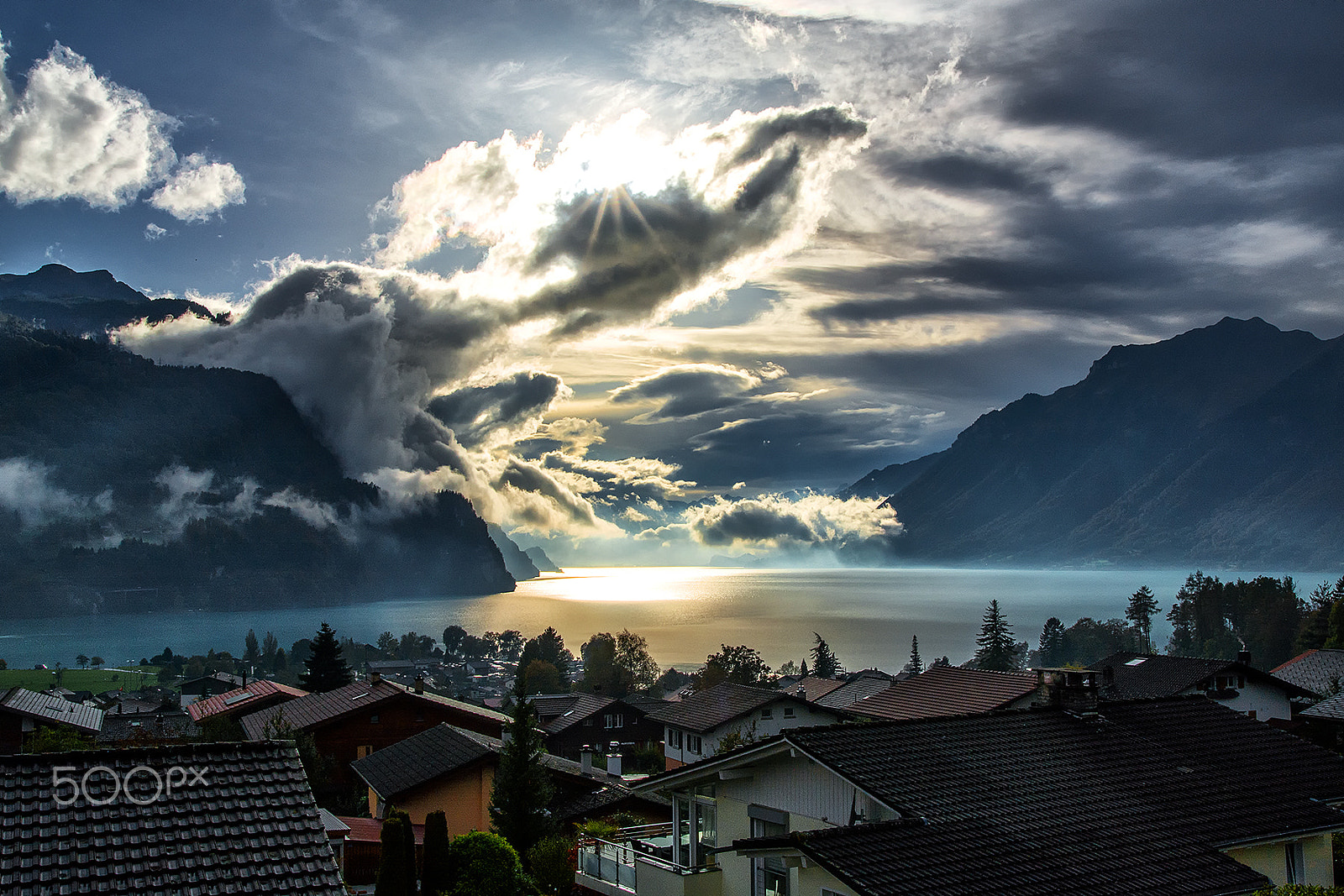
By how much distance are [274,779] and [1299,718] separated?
4202 centimetres

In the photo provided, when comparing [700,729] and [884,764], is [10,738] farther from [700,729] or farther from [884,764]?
[884,764]

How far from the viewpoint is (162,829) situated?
899 cm

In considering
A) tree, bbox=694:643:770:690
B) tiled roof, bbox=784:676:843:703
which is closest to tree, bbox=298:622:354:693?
tree, bbox=694:643:770:690

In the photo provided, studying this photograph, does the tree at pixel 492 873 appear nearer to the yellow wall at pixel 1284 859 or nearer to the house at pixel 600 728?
the yellow wall at pixel 1284 859

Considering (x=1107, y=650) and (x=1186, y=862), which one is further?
(x=1107, y=650)

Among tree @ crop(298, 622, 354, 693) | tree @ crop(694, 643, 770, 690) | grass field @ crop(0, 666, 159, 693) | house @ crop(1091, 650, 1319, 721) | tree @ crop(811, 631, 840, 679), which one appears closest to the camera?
house @ crop(1091, 650, 1319, 721)

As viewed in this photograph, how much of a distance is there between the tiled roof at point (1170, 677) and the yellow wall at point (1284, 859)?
23.3 m

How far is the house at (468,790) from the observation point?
1221 inches

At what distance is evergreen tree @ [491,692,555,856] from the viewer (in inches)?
1069

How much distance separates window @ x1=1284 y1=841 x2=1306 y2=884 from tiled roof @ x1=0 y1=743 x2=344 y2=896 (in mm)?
14250

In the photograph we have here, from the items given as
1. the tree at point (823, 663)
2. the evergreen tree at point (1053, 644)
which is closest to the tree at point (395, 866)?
the tree at point (823, 663)

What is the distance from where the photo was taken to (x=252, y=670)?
612ft

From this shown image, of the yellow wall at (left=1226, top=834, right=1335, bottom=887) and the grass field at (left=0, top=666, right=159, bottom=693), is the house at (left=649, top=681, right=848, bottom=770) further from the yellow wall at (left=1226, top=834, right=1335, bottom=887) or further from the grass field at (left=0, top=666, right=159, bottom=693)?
Answer: the grass field at (left=0, top=666, right=159, bottom=693)

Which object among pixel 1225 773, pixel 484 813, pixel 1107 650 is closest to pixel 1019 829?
pixel 1225 773
